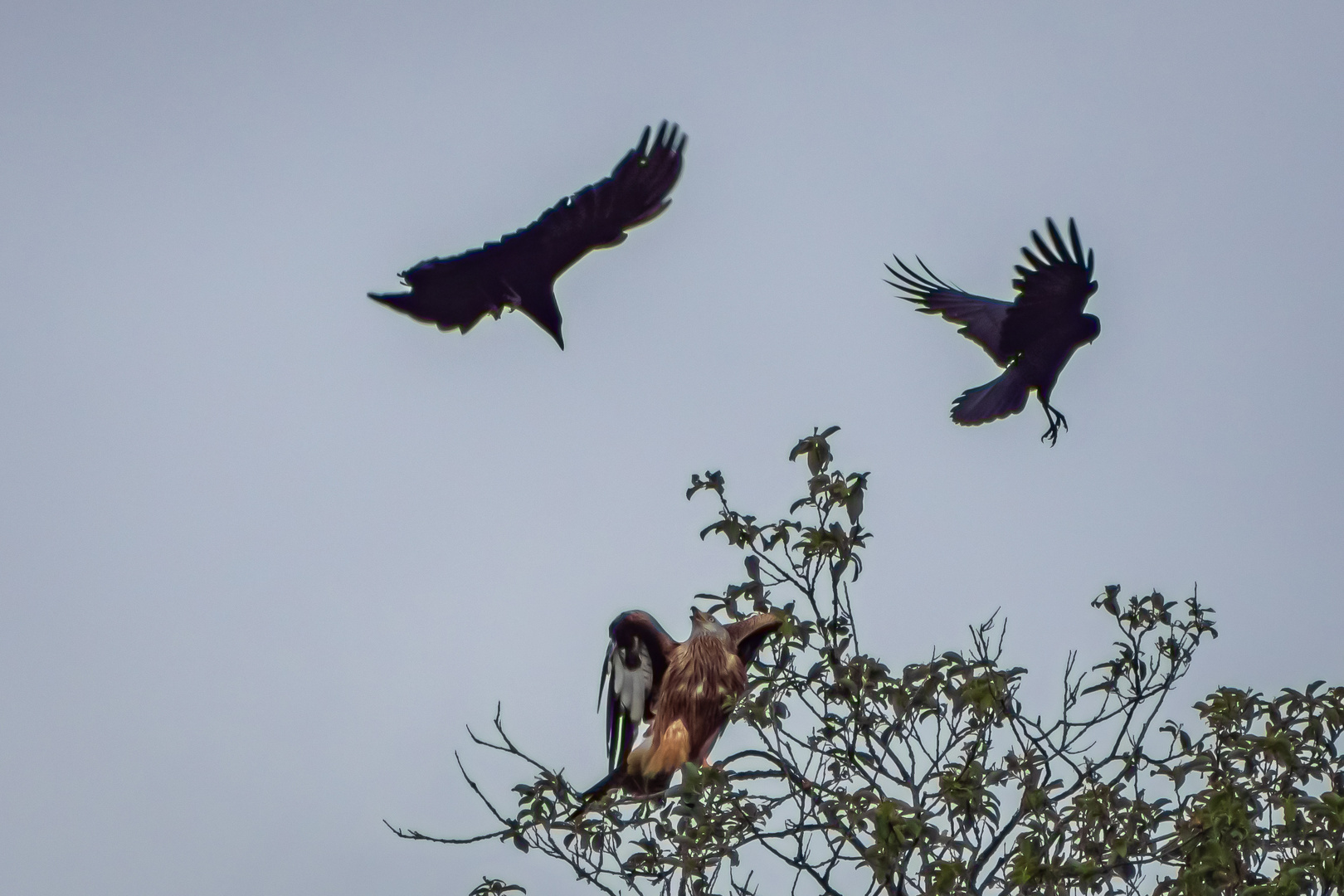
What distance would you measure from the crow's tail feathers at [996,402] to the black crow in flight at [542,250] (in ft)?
5.32

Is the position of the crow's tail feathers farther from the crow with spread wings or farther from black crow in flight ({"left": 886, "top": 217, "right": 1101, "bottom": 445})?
the crow with spread wings

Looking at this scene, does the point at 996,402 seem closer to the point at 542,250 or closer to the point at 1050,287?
the point at 1050,287

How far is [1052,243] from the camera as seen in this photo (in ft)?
21.1

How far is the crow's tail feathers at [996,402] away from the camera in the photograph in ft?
21.9

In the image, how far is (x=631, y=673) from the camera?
588 cm

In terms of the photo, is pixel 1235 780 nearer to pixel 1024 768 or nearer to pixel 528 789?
pixel 1024 768

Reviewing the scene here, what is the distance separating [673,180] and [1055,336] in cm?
183

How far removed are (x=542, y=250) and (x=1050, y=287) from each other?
7.29ft

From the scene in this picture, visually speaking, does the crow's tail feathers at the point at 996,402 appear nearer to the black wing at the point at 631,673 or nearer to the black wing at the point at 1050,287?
the black wing at the point at 1050,287

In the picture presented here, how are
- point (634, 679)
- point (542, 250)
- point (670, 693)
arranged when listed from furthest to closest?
point (542, 250) < point (634, 679) < point (670, 693)

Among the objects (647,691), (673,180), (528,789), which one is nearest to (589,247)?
(673,180)

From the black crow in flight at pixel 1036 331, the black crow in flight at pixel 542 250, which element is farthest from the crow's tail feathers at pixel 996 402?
the black crow in flight at pixel 542 250

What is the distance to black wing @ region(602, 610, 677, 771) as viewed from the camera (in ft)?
19.1

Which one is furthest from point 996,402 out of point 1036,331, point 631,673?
point 631,673
